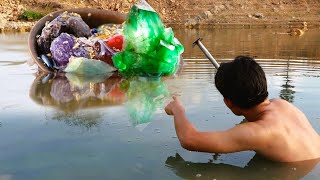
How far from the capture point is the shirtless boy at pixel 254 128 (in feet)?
7.18

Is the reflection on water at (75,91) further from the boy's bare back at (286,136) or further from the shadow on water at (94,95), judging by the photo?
the boy's bare back at (286,136)

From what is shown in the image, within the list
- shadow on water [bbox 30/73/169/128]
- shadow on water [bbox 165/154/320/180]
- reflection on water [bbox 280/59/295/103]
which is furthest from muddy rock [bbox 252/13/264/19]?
shadow on water [bbox 165/154/320/180]

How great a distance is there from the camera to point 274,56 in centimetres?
762

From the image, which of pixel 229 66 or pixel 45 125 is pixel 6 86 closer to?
pixel 45 125

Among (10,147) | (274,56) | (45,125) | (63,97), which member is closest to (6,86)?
(63,97)

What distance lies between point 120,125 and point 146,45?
2.13 m

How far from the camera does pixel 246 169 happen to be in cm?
230

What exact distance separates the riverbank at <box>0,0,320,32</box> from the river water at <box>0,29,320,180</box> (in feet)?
50.0

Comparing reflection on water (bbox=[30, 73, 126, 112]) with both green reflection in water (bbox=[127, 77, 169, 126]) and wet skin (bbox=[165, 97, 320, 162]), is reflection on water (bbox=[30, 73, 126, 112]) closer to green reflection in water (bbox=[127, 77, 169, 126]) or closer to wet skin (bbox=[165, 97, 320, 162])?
green reflection in water (bbox=[127, 77, 169, 126])

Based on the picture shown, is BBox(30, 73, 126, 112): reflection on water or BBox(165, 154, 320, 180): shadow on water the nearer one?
BBox(165, 154, 320, 180): shadow on water

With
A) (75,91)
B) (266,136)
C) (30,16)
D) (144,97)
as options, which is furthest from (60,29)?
(30,16)

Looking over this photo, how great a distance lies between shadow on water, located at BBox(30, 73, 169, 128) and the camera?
3.46 m

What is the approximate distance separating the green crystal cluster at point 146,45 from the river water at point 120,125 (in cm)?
20

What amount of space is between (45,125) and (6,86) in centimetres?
177
